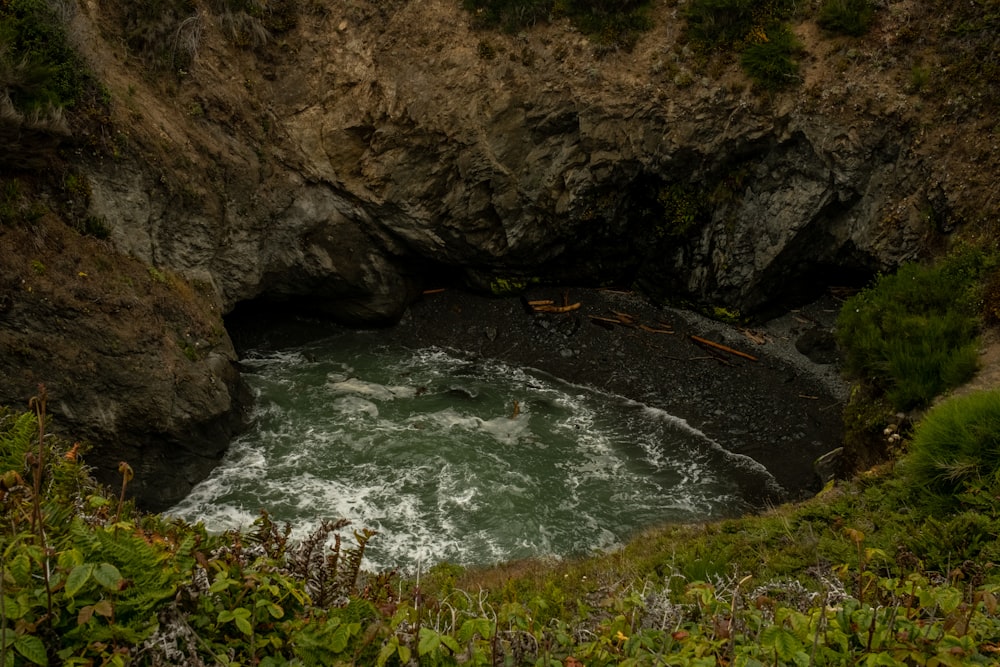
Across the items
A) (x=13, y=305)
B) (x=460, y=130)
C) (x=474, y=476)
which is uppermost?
(x=460, y=130)

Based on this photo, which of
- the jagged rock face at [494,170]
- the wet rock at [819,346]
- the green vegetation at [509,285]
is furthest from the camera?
the green vegetation at [509,285]

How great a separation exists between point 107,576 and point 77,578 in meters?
0.10

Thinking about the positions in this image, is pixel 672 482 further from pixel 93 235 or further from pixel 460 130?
pixel 93 235

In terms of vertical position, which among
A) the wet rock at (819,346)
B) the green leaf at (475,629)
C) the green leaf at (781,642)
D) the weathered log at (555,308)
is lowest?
the weathered log at (555,308)

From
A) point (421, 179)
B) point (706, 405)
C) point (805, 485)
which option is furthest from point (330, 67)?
point (805, 485)

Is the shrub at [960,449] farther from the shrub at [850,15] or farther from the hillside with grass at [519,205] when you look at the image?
the shrub at [850,15]

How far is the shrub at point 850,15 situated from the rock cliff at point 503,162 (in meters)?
0.28

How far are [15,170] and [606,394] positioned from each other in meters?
11.9

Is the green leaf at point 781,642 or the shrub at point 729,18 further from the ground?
the shrub at point 729,18

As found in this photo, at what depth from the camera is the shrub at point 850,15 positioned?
1423 cm

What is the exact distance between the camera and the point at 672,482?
1251 centimetres

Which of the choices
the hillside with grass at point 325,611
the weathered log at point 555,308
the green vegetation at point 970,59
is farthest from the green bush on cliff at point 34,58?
the green vegetation at point 970,59

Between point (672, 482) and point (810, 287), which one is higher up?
point (810, 287)

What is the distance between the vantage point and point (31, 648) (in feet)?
7.85
